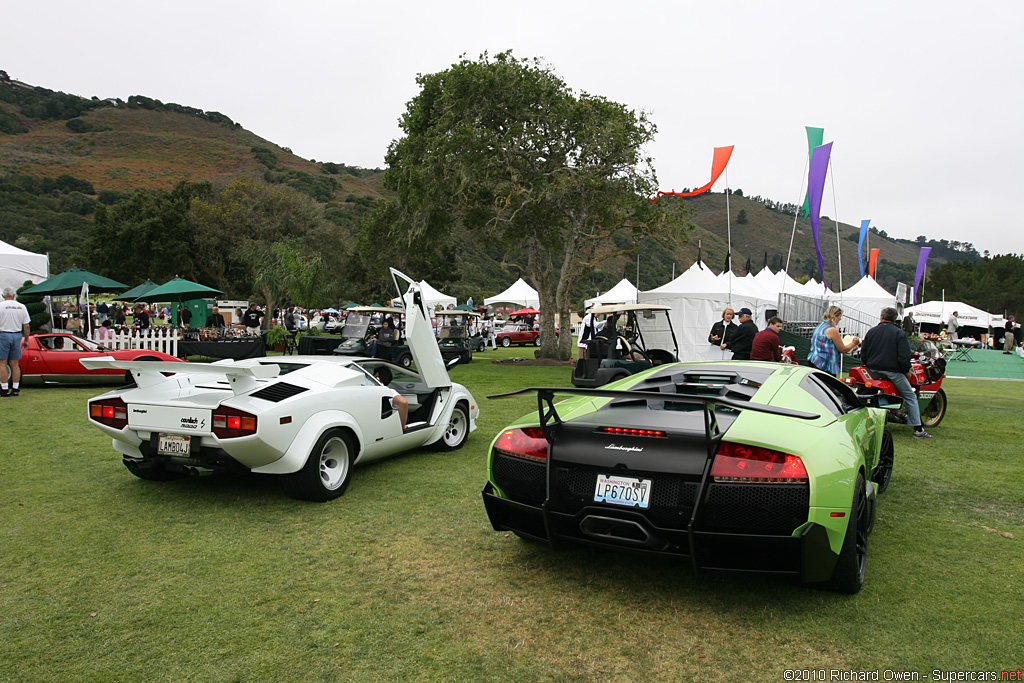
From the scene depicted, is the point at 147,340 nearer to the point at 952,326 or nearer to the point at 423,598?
the point at 423,598

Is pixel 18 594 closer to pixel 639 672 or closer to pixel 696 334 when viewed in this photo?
pixel 639 672

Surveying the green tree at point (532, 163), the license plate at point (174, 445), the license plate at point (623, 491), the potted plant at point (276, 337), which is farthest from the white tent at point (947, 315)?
the license plate at point (174, 445)

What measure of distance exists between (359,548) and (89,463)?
12.5ft

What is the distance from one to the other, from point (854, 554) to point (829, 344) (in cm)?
609

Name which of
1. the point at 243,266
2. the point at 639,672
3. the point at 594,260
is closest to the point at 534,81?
the point at 594,260

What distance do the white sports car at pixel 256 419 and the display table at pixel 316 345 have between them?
398 inches

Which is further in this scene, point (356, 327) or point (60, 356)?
point (356, 327)

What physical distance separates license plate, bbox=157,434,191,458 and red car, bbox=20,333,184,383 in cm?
781

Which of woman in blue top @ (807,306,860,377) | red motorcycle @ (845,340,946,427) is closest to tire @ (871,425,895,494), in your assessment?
woman in blue top @ (807,306,860,377)

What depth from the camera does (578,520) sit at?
3.21 m

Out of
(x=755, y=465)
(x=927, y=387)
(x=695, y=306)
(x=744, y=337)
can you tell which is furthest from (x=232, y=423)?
(x=695, y=306)

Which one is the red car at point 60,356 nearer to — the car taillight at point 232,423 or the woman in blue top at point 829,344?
the car taillight at point 232,423

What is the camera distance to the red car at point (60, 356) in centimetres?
1175

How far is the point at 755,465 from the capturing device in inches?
118
